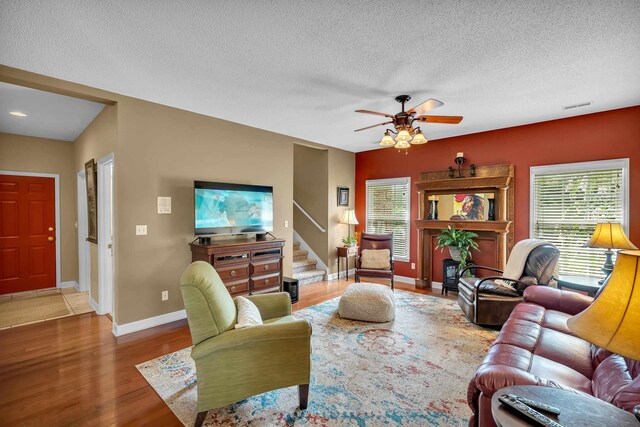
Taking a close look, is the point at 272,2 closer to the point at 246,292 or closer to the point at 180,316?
the point at 246,292

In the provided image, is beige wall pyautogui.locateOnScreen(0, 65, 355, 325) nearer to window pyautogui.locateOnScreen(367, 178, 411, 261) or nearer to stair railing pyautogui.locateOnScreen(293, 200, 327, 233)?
stair railing pyautogui.locateOnScreen(293, 200, 327, 233)

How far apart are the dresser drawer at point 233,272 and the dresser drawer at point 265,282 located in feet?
0.57

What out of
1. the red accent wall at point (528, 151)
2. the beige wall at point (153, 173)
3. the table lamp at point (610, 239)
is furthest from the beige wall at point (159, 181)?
the table lamp at point (610, 239)

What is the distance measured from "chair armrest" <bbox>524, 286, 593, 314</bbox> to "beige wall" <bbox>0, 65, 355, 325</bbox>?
12.5 ft

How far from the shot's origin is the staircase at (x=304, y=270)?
551 cm

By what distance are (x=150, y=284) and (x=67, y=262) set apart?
309 cm

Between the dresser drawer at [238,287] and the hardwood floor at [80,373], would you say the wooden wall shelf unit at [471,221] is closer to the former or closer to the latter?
the dresser drawer at [238,287]

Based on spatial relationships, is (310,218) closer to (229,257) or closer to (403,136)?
(229,257)

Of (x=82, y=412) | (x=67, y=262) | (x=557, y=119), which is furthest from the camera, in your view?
(x=67, y=262)

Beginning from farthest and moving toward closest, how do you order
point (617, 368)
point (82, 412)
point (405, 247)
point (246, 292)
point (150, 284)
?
1. point (405, 247)
2. point (246, 292)
3. point (150, 284)
4. point (82, 412)
5. point (617, 368)

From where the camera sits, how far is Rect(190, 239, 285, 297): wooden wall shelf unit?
351 centimetres

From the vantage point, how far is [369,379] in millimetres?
2432

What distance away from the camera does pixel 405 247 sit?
5.75 m

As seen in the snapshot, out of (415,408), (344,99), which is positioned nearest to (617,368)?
(415,408)
